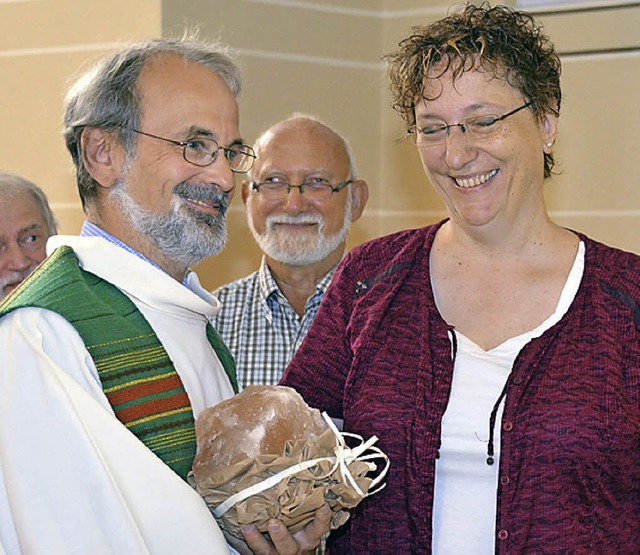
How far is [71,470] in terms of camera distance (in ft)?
6.73

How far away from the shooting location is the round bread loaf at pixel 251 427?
2.13 m

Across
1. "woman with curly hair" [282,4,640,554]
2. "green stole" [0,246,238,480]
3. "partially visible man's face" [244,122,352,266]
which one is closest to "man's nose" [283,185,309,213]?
"partially visible man's face" [244,122,352,266]

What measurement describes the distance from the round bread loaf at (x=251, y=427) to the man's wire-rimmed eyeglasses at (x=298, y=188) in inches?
67.2

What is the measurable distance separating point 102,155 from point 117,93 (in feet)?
0.46

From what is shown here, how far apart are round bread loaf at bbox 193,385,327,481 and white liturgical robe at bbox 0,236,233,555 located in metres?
0.09

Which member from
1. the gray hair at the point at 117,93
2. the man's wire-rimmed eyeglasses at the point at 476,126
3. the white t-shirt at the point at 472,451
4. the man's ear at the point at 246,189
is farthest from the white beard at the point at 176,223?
the man's ear at the point at 246,189

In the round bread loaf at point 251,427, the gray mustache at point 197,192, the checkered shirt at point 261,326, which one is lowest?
the checkered shirt at point 261,326

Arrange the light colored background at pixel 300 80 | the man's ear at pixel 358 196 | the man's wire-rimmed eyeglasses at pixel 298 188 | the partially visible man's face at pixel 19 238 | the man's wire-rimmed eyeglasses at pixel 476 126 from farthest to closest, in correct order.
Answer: the light colored background at pixel 300 80 → the man's ear at pixel 358 196 → the man's wire-rimmed eyeglasses at pixel 298 188 → the partially visible man's face at pixel 19 238 → the man's wire-rimmed eyeglasses at pixel 476 126

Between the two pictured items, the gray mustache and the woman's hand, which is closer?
the woman's hand

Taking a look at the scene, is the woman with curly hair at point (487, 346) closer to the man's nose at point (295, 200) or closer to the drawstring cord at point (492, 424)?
the drawstring cord at point (492, 424)

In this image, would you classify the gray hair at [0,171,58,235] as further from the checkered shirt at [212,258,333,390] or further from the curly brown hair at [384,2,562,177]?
the curly brown hair at [384,2,562,177]

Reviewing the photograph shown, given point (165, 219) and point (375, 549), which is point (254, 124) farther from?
point (375, 549)

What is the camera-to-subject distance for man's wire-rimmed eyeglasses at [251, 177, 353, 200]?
3.89m

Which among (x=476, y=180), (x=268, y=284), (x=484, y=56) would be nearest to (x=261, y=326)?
(x=268, y=284)
